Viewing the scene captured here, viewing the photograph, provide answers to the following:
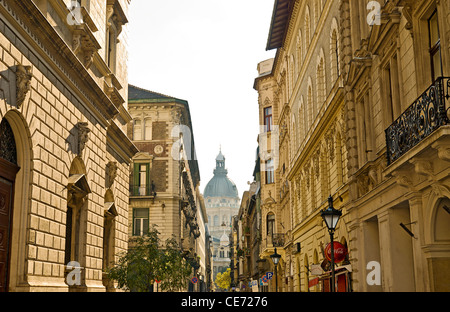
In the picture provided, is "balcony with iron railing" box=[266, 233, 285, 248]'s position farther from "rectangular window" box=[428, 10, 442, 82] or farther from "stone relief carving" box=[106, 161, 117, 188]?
"rectangular window" box=[428, 10, 442, 82]

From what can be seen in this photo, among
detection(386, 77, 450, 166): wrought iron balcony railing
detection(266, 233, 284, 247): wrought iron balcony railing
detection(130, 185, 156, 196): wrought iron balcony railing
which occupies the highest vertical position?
detection(130, 185, 156, 196): wrought iron balcony railing

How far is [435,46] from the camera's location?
1316 cm

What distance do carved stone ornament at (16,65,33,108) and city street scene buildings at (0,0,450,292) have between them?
50 mm

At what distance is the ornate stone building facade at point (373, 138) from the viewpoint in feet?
41.5

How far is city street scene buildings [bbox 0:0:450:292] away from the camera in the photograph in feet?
43.9

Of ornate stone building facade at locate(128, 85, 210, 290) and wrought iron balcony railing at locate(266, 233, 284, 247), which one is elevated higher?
ornate stone building facade at locate(128, 85, 210, 290)

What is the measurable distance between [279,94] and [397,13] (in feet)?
106

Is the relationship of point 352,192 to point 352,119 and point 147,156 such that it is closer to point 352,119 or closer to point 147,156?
point 352,119

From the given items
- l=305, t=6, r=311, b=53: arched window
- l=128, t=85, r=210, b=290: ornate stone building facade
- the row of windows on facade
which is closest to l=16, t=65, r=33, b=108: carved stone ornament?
the row of windows on facade

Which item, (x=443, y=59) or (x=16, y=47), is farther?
(x=16, y=47)

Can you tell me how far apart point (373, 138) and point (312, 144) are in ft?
37.2

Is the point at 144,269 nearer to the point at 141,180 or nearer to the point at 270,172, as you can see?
the point at 270,172
